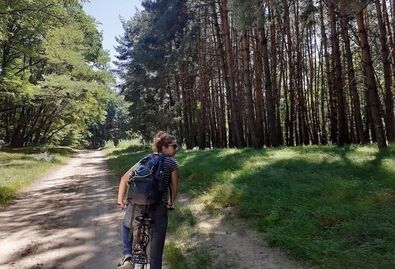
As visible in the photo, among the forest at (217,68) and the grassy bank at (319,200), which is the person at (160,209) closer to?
the grassy bank at (319,200)

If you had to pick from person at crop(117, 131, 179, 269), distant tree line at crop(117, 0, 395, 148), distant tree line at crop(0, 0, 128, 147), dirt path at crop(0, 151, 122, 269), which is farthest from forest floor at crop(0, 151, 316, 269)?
distant tree line at crop(117, 0, 395, 148)

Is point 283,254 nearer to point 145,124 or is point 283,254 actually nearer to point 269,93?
point 269,93

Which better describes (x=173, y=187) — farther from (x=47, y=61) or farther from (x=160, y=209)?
(x=47, y=61)

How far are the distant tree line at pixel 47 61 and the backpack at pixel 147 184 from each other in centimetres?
1230

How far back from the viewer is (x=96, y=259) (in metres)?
6.39

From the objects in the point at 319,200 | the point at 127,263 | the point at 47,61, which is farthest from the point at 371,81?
the point at 47,61

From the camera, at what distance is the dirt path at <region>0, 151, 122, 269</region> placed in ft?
21.1

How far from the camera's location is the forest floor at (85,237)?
6.01 metres

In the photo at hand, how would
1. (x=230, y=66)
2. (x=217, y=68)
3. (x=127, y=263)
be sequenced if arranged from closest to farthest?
1. (x=127, y=263)
2. (x=230, y=66)
3. (x=217, y=68)

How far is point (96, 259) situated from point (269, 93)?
1284cm

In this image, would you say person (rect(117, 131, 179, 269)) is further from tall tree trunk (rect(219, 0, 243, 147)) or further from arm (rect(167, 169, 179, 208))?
tall tree trunk (rect(219, 0, 243, 147))

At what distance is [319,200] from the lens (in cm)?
724

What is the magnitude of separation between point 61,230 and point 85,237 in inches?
34.7

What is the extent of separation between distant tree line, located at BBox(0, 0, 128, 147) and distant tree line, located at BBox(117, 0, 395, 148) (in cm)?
397
